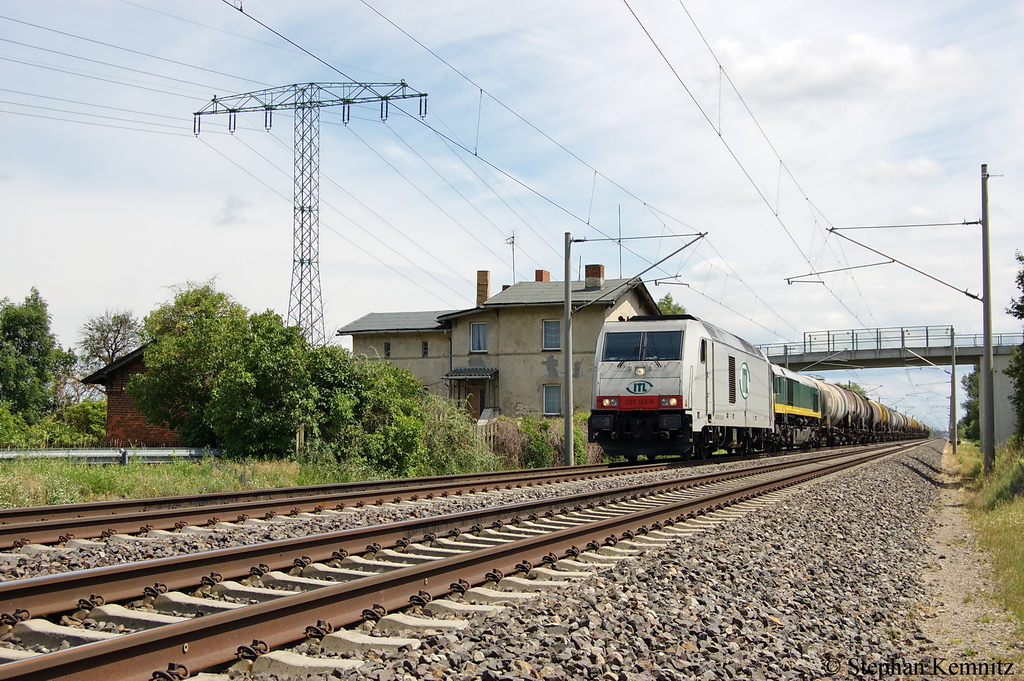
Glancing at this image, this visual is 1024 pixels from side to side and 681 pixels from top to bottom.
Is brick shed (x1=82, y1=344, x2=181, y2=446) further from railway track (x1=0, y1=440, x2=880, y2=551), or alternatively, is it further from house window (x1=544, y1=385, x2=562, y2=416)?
house window (x1=544, y1=385, x2=562, y2=416)

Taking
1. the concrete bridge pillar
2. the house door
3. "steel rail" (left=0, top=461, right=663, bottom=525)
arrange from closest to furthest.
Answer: "steel rail" (left=0, top=461, right=663, bottom=525) → the house door → the concrete bridge pillar

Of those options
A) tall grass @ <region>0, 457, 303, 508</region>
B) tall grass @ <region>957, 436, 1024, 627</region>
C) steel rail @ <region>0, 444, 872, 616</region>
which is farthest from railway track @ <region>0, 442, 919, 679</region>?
tall grass @ <region>0, 457, 303, 508</region>

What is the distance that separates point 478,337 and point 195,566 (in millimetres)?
38600

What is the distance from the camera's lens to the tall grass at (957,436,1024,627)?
8.34 m

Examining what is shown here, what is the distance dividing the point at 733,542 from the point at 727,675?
181 inches

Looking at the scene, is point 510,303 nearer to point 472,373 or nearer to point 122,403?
point 472,373

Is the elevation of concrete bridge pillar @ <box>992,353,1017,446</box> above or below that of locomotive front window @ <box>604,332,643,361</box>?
below

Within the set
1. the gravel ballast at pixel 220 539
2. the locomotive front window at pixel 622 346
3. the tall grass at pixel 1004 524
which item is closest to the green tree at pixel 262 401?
the gravel ballast at pixel 220 539

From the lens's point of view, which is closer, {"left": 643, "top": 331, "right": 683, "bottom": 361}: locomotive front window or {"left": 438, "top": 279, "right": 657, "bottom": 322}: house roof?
{"left": 643, "top": 331, "right": 683, "bottom": 361}: locomotive front window

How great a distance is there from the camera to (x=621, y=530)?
9.72 meters

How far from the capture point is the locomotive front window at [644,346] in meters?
21.3

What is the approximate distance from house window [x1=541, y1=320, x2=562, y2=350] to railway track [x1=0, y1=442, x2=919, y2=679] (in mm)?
32673

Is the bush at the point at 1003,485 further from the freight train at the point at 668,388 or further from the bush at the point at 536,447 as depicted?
the bush at the point at 536,447

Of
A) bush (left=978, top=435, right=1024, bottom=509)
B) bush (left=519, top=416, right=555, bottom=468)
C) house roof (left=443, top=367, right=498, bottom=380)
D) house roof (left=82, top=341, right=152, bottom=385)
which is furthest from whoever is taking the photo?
house roof (left=443, top=367, right=498, bottom=380)
